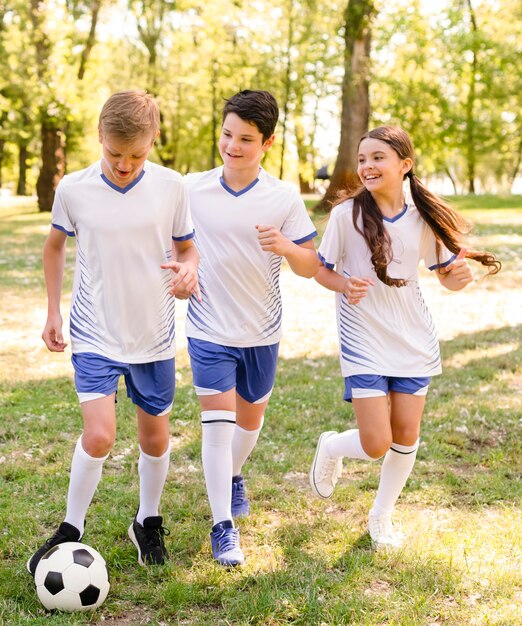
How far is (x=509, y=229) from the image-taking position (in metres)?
19.5

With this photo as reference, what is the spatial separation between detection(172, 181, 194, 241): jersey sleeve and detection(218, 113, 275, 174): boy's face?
1.18 ft

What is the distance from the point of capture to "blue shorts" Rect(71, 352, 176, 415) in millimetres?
3617

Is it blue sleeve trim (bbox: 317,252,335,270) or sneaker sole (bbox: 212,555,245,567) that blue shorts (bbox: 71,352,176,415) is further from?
blue sleeve trim (bbox: 317,252,335,270)

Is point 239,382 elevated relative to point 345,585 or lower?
elevated

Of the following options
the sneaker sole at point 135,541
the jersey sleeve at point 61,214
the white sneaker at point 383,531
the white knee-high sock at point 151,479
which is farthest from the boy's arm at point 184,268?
the white sneaker at point 383,531

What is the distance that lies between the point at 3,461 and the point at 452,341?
18.4 ft

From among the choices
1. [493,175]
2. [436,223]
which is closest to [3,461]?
[436,223]

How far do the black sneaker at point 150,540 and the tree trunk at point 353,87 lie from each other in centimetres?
1582

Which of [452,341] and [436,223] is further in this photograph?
[452,341]

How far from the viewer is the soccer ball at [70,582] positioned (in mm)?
3445

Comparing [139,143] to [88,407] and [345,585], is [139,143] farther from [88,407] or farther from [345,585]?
[345,585]

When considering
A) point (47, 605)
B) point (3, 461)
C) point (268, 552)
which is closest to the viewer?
point (47, 605)

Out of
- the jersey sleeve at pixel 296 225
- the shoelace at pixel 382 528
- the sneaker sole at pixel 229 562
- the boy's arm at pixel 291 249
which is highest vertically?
the jersey sleeve at pixel 296 225

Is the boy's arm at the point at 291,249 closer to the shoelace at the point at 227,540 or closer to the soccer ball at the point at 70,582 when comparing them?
the shoelace at the point at 227,540
